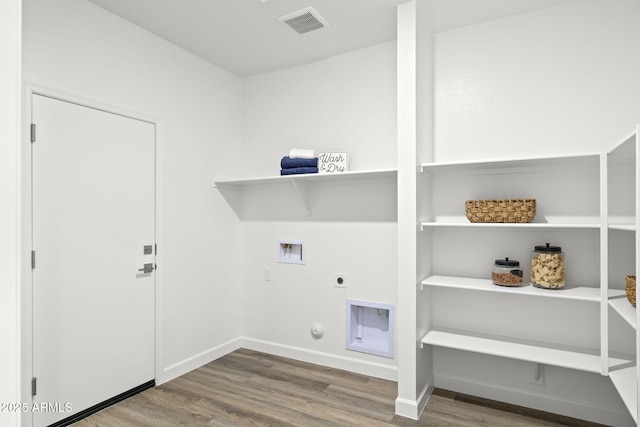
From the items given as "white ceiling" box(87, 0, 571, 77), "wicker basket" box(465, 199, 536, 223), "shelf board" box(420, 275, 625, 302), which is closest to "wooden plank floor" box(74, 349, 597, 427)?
"shelf board" box(420, 275, 625, 302)

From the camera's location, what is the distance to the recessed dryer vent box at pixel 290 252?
3234 mm

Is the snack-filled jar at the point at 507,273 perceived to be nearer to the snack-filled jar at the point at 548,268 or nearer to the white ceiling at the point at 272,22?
the snack-filled jar at the point at 548,268

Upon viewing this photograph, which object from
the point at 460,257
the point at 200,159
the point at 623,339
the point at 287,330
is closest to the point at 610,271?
the point at 623,339

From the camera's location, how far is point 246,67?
3.34m

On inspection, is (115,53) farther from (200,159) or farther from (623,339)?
(623,339)

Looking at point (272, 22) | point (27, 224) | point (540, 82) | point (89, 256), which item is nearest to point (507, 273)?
point (540, 82)

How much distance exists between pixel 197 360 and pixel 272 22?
279 centimetres

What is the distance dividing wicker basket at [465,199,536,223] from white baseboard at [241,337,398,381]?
137 cm

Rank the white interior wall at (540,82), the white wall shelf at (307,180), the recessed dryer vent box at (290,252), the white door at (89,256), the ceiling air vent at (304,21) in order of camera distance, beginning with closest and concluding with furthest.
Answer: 1. the white door at (89,256)
2. the white interior wall at (540,82)
3. the ceiling air vent at (304,21)
4. the white wall shelf at (307,180)
5. the recessed dryer vent box at (290,252)

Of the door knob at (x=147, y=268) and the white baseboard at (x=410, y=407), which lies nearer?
the white baseboard at (x=410, y=407)

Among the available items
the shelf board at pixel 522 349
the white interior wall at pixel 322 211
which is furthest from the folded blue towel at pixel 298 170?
the shelf board at pixel 522 349

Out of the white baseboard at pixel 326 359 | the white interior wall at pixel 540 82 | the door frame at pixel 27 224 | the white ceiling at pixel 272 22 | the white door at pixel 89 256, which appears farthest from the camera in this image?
the white baseboard at pixel 326 359

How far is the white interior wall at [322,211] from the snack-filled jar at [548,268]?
982mm
